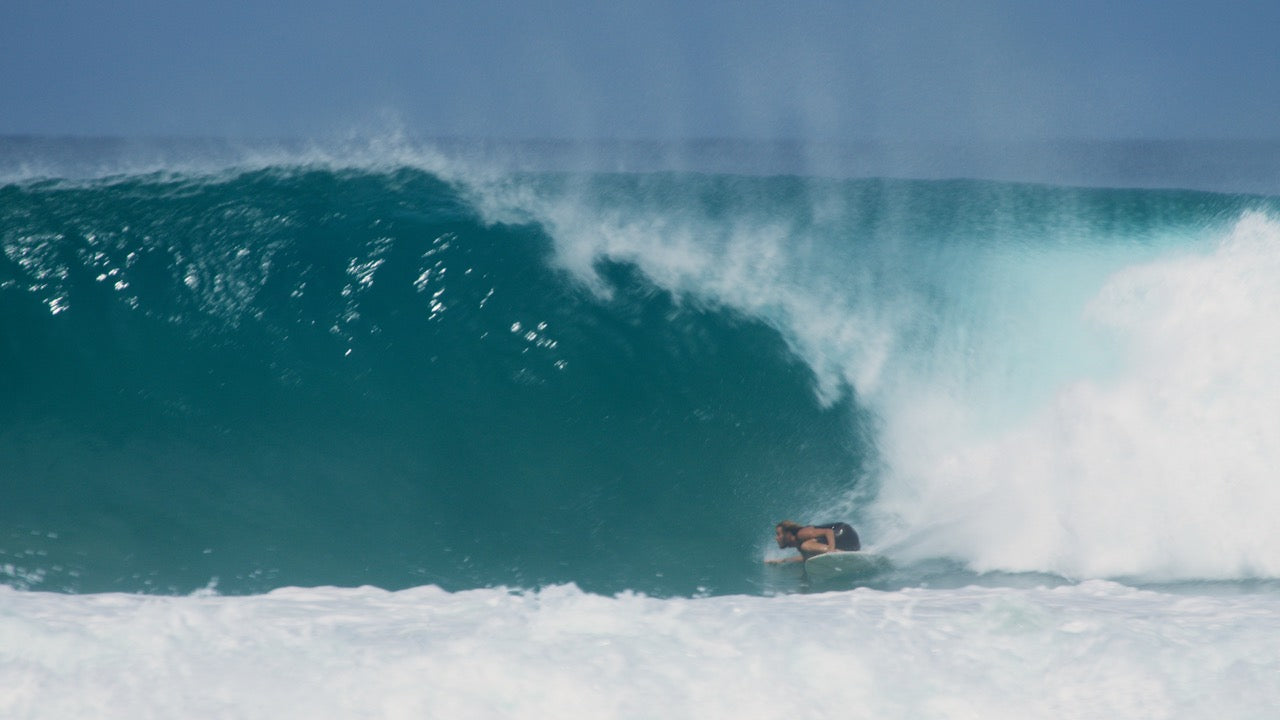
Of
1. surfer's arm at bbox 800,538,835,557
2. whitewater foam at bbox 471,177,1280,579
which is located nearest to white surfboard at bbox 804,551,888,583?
surfer's arm at bbox 800,538,835,557

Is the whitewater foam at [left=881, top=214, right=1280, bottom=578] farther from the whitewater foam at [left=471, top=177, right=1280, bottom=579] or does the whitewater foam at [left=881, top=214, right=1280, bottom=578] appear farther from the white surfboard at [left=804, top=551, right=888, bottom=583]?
the white surfboard at [left=804, top=551, right=888, bottom=583]

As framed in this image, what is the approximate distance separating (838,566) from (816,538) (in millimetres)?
267

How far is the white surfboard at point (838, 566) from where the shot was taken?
589 cm

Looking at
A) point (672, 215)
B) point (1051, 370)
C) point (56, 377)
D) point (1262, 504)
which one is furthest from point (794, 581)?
point (56, 377)

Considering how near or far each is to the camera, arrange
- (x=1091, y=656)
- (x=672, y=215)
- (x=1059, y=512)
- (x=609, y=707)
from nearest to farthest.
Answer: (x=609, y=707)
(x=1091, y=656)
(x=1059, y=512)
(x=672, y=215)

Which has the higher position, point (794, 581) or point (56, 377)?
point (56, 377)

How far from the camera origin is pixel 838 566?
591 cm

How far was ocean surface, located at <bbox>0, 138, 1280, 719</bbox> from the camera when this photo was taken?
3.89 m

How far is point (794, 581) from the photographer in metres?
6.03

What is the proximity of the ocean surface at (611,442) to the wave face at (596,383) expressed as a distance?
0.03 m

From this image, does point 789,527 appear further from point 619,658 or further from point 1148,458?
point 619,658

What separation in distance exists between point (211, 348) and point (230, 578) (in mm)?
2431

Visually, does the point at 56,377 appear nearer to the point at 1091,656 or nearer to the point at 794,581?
the point at 794,581

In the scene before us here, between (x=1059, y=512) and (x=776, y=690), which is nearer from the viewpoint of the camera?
(x=776, y=690)
